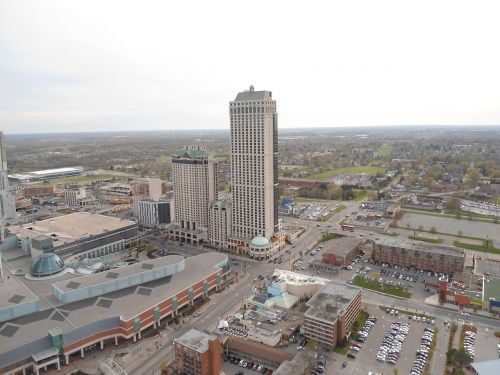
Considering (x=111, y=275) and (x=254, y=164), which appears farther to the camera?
(x=254, y=164)

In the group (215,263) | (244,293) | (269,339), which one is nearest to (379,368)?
(269,339)

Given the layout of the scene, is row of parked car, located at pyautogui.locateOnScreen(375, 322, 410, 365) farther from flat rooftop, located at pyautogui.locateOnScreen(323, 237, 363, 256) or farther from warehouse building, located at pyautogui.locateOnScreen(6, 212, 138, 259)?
warehouse building, located at pyautogui.locateOnScreen(6, 212, 138, 259)

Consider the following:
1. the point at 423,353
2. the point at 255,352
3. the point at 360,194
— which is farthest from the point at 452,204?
the point at 255,352

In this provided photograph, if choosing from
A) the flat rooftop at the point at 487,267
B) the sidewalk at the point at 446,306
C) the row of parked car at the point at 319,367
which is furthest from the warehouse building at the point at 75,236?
the flat rooftop at the point at 487,267

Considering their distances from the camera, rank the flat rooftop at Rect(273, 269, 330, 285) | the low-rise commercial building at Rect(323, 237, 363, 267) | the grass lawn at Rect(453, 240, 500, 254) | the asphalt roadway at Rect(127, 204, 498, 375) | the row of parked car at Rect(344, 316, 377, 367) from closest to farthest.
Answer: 1. the asphalt roadway at Rect(127, 204, 498, 375)
2. the row of parked car at Rect(344, 316, 377, 367)
3. the flat rooftop at Rect(273, 269, 330, 285)
4. the low-rise commercial building at Rect(323, 237, 363, 267)
5. the grass lawn at Rect(453, 240, 500, 254)

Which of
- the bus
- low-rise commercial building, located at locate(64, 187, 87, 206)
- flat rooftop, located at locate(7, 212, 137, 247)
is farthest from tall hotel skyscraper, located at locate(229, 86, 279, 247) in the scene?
low-rise commercial building, located at locate(64, 187, 87, 206)

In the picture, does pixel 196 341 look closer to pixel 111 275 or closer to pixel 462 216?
pixel 111 275
